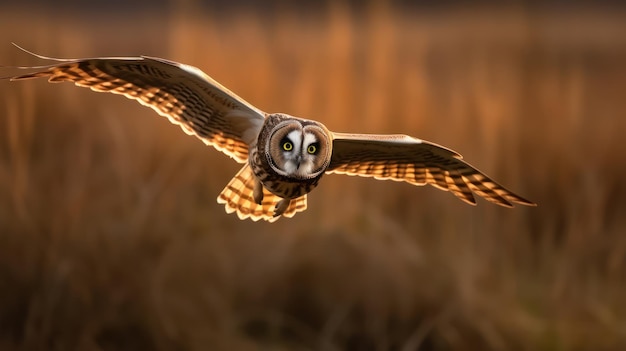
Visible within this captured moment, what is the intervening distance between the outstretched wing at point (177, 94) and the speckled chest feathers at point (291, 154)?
11cm

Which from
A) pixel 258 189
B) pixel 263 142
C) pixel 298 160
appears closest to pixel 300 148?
pixel 298 160

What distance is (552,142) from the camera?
6.37m

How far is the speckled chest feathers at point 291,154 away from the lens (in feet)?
8.94

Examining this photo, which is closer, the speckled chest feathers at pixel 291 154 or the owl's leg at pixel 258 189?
the speckled chest feathers at pixel 291 154

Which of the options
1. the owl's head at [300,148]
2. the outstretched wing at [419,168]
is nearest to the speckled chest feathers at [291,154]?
the owl's head at [300,148]

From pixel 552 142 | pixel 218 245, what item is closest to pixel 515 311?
pixel 552 142

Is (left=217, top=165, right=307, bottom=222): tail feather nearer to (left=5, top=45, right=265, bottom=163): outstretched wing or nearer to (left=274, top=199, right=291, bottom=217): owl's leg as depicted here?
(left=5, top=45, right=265, bottom=163): outstretched wing

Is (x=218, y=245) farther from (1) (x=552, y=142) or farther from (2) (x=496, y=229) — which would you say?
(1) (x=552, y=142)

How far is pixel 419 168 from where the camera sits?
353 cm

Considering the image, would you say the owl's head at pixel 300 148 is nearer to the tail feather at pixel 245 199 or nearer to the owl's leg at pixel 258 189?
the owl's leg at pixel 258 189

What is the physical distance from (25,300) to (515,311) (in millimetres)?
2621

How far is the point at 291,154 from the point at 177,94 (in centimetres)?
58

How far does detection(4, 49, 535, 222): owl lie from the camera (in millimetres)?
2771

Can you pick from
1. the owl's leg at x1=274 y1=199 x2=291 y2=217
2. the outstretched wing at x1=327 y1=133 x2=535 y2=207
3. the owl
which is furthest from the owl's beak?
the outstretched wing at x1=327 y1=133 x2=535 y2=207
